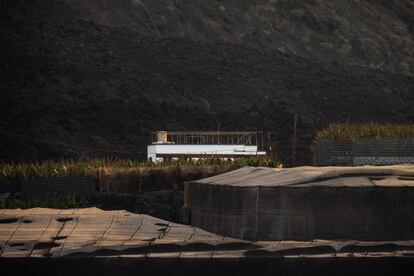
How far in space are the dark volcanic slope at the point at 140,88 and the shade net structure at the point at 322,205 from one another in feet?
126

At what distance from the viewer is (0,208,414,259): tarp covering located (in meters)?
19.2

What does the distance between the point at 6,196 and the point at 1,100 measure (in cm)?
3851

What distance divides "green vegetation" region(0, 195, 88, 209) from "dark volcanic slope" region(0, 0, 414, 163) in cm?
3114

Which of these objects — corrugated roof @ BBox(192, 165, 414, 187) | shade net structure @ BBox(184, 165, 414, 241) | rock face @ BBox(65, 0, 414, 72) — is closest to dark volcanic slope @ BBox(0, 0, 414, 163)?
rock face @ BBox(65, 0, 414, 72)

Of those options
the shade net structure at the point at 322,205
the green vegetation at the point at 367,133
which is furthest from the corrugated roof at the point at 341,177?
the green vegetation at the point at 367,133

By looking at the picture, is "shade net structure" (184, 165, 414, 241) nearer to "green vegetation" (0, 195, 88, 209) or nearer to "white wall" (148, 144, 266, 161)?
"green vegetation" (0, 195, 88, 209)

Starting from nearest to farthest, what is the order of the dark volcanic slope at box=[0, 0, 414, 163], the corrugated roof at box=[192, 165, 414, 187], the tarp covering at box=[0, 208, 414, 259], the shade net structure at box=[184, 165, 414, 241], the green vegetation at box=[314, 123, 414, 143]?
the tarp covering at box=[0, 208, 414, 259], the shade net structure at box=[184, 165, 414, 241], the corrugated roof at box=[192, 165, 414, 187], the green vegetation at box=[314, 123, 414, 143], the dark volcanic slope at box=[0, 0, 414, 163]

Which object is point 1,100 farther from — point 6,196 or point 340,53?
point 6,196

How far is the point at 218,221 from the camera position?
2330 cm

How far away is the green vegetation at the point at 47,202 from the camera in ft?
86.0

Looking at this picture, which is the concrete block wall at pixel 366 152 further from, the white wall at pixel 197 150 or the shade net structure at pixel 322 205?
the white wall at pixel 197 150

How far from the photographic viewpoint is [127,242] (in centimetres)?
2083

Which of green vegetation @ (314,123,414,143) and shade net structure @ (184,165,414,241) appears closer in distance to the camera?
shade net structure @ (184,165,414,241)

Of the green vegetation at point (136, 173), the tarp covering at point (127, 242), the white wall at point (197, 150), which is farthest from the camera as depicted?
the white wall at point (197, 150)
